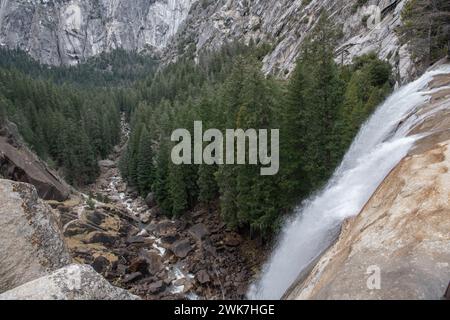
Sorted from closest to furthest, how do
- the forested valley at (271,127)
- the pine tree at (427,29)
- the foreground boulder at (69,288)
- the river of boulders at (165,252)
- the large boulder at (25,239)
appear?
1. the foreground boulder at (69,288)
2. the large boulder at (25,239)
3. the forested valley at (271,127)
4. the river of boulders at (165,252)
5. the pine tree at (427,29)

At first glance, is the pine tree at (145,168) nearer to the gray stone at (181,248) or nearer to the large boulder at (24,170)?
the large boulder at (24,170)

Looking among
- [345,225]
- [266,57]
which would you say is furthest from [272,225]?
[266,57]

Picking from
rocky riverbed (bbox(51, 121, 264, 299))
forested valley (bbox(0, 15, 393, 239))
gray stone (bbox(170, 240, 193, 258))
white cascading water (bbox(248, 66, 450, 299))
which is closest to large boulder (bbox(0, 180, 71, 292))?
white cascading water (bbox(248, 66, 450, 299))

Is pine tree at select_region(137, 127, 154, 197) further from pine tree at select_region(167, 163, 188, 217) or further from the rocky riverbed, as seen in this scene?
pine tree at select_region(167, 163, 188, 217)

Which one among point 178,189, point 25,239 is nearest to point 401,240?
point 25,239

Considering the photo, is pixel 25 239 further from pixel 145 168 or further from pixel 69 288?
pixel 145 168

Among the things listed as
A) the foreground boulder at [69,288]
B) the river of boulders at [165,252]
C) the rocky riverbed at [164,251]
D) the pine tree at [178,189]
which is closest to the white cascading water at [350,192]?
the river of boulders at [165,252]

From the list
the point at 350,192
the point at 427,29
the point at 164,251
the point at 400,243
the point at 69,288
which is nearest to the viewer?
the point at 69,288
